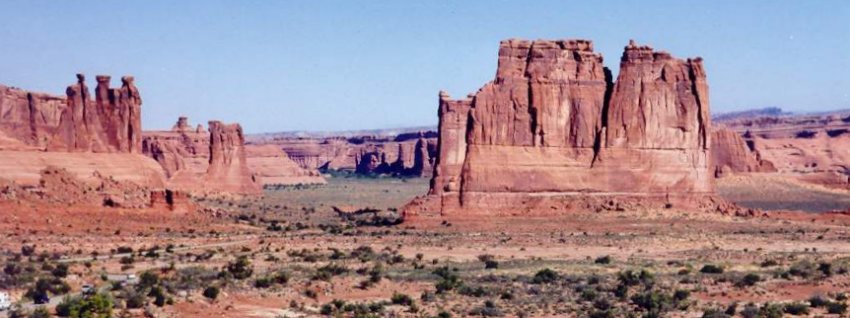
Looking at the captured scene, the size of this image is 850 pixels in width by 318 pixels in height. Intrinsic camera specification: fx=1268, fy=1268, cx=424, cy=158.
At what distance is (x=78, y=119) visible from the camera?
73438mm

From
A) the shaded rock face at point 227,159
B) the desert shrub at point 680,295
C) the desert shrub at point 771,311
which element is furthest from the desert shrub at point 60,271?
the shaded rock face at point 227,159

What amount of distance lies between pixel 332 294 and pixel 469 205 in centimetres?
2759

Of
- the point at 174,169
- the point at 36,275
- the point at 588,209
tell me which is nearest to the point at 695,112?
the point at 588,209

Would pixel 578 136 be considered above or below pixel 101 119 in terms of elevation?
below

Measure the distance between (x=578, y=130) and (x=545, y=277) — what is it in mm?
26955

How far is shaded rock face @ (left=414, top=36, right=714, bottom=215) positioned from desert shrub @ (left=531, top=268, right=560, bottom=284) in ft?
73.3

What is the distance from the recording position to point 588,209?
6266cm

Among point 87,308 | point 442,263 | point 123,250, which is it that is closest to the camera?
point 87,308

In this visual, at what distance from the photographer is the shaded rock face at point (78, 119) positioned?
238 feet

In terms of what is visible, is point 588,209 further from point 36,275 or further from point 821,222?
point 36,275

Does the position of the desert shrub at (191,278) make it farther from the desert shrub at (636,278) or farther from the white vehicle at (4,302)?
the desert shrub at (636,278)

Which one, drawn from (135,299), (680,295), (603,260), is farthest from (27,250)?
(680,295)

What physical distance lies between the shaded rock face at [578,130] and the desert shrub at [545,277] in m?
22.4

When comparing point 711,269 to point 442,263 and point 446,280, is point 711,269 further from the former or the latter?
point 446,280
